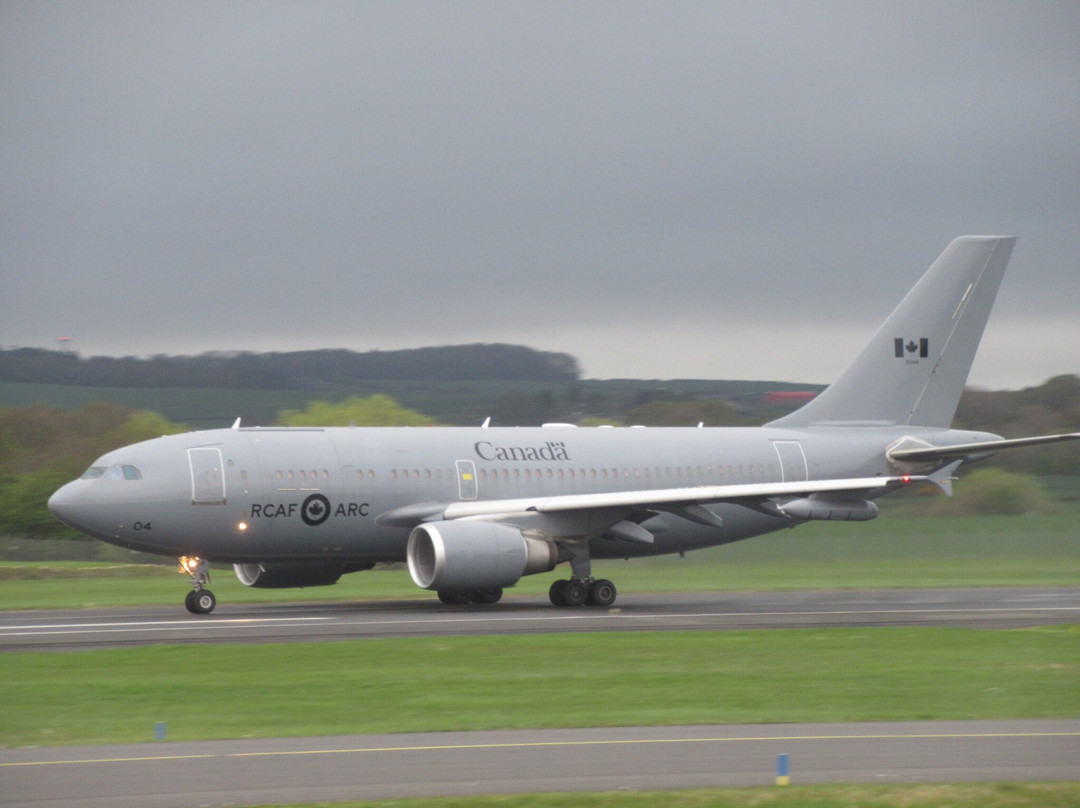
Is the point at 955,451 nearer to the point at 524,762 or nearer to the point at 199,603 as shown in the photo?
the point at 199,603

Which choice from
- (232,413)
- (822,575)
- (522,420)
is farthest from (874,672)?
(232,413)

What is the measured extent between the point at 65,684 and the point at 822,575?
27644mm

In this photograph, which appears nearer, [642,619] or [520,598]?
[642,619]

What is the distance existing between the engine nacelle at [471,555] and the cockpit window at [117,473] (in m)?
5.91

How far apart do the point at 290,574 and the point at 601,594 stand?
732cm

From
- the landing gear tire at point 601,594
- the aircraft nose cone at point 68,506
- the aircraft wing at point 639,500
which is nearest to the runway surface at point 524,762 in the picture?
the aircraft wing at point 639,500

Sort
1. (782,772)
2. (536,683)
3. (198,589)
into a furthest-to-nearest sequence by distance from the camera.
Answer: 1. (198,589)
2. (536,683)
3. (782,772)

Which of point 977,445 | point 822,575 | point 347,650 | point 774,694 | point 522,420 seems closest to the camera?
point 774,694

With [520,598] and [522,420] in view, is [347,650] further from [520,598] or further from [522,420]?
[522,420]

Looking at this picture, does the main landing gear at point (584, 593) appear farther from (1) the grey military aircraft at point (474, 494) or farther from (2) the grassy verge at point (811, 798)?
(2) the grassy verge at point (811, 798)

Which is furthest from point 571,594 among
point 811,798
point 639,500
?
point 811,798

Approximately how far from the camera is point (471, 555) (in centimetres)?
3062

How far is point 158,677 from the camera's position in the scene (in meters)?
19.8

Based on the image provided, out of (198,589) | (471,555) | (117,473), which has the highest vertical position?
(117,473)
